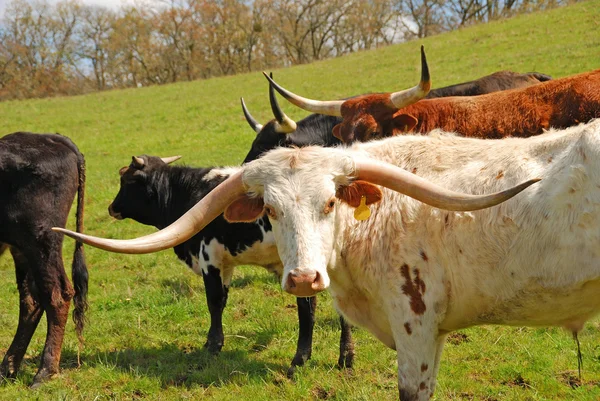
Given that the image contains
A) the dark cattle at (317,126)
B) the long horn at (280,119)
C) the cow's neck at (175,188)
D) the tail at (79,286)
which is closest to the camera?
the tail at (79,286)

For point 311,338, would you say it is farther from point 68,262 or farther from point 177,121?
point 177,121

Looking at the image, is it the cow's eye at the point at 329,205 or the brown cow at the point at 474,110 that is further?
the brown cow at the point at 474,110

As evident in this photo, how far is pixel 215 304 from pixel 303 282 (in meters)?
3.29

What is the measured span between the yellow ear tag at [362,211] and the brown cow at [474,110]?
7.37ft

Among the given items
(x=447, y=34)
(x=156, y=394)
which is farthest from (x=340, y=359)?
(x=447, y=34)

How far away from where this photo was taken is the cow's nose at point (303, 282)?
10.9ft

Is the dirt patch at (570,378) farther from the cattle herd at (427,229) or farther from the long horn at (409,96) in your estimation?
the long horn at (409,96)

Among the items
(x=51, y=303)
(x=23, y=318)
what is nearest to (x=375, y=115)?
(x=51, y=303)

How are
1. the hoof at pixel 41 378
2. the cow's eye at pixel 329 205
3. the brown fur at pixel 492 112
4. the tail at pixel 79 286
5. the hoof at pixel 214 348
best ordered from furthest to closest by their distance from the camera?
the tail at pixel 79 286 < the hoof at pixel 214 348 < the brown fur at pixel 492 112 < the hoof at pixel 41 378 < the cow's eye at pixel 329 205

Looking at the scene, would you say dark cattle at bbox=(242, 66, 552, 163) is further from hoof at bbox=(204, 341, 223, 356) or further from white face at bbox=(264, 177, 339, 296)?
white face at bbox=(264, 177, 339, 296)

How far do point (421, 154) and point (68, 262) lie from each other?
7430mm

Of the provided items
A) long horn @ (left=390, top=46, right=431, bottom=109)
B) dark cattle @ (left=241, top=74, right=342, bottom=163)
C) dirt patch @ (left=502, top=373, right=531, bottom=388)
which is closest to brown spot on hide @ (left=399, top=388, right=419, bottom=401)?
dirt patch @ (left=502, top=373, right=531, bottom=388)

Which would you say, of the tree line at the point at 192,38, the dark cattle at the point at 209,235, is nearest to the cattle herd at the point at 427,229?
the dark cattle at the point at 209,235

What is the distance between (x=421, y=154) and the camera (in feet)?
14.1
